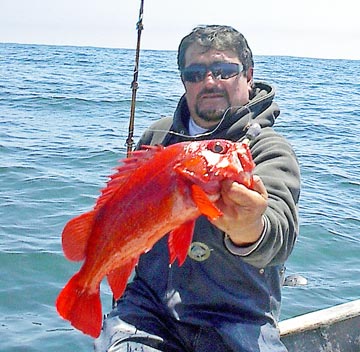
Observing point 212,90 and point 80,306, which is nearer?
point 80,306

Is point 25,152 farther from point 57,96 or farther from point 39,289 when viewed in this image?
point 57,96

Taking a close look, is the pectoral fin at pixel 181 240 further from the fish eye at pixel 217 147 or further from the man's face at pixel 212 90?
the man's face at pixel 212 90

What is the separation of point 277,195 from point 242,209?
61cm

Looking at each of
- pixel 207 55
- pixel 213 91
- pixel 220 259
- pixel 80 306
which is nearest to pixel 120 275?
pixel 80 306

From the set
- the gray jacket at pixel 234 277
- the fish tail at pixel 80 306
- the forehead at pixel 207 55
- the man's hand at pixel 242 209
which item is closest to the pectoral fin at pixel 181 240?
the man's hand at pixel 242 209

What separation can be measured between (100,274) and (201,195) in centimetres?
61

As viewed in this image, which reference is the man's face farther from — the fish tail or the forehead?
the fish tail

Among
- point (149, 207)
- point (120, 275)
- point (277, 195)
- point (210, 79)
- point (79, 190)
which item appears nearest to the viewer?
point (149, 207)

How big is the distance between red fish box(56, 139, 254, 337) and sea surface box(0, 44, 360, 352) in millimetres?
3034

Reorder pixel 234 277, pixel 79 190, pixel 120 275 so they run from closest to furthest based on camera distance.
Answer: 1. pixel 120 275
2. pixel 234 277
3. pixel 79 190

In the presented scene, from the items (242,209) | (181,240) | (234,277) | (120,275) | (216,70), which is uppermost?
(216,70)

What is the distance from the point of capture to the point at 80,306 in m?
2.74

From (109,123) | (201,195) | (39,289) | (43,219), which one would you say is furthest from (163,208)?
(109,123)

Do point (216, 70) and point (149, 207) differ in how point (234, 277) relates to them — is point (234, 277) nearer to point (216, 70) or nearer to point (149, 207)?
point (149, 207)
